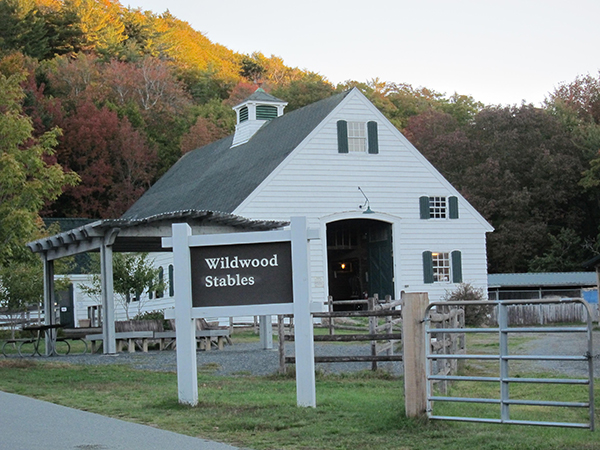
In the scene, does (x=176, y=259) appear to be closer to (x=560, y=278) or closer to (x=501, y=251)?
(x=560, y=278)

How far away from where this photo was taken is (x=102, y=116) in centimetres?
5897

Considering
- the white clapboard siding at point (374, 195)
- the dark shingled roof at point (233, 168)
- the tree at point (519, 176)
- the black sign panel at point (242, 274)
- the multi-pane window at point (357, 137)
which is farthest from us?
the tree at point (519, 176)

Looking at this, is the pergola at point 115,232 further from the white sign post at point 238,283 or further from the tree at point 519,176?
the tree at point 519,176

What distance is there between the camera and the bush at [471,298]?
106 ft

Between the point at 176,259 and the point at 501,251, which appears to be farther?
the point at 501,251

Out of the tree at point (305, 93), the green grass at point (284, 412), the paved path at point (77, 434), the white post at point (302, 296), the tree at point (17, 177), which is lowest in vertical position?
the green grass at point (284, 412)

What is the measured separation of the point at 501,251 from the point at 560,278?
6.22m

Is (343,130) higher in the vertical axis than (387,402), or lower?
higher

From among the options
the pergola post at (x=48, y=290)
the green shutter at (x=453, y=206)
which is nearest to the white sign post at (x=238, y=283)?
the pergola post at (x=48, y=290)

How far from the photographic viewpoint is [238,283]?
36.7ft

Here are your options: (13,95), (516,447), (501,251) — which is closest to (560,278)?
(501,251)

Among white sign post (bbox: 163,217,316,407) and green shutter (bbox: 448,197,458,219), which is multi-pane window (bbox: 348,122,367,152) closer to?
green shutter (bbox: 448,197,458,219)

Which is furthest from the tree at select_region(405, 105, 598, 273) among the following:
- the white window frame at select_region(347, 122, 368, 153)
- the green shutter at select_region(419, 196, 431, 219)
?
the white window frame at select_region(347, 122, 368, 153)

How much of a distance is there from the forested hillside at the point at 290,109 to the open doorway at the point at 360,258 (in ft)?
42.8
